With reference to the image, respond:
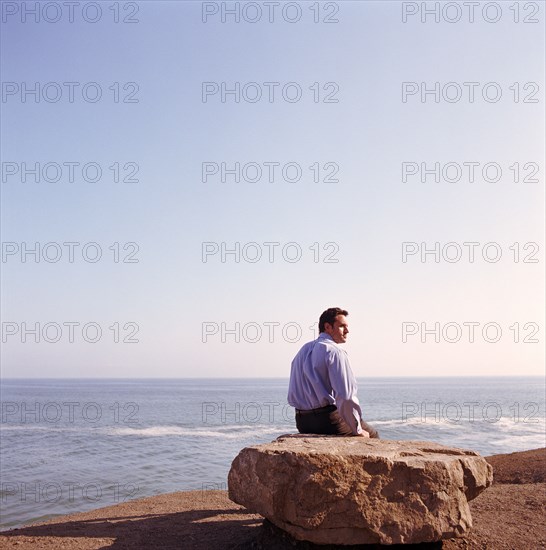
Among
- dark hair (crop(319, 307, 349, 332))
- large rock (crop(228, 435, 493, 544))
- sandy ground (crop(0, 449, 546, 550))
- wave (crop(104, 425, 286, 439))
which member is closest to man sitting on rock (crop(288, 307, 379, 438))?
dark hair (crop(319, 307, 349, 332))

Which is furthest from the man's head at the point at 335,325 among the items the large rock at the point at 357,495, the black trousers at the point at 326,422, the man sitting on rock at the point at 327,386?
the large rock at the point at 357,495

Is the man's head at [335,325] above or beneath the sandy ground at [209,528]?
above

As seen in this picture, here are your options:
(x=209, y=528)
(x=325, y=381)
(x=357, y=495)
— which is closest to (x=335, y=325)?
(x=325, y=381)

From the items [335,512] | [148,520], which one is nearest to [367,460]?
[335,512]

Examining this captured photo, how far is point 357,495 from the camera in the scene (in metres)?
4.73

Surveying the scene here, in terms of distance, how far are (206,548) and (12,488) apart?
11.3m

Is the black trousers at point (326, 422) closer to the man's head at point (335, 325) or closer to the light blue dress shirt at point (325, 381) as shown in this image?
the light blue dress shirt at point (325, 381)

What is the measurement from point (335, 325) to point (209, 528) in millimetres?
2695

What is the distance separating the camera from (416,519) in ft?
15.7

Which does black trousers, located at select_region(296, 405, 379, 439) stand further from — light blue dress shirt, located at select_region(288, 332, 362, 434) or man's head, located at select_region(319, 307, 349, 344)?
man's head, located at select_region(319, 307, 349, 344)

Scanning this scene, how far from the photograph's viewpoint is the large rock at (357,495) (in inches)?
185

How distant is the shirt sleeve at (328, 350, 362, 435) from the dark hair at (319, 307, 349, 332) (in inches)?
19.7

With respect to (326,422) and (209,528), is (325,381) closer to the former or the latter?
(326,422)

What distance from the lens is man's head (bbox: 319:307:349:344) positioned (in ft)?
20.6
